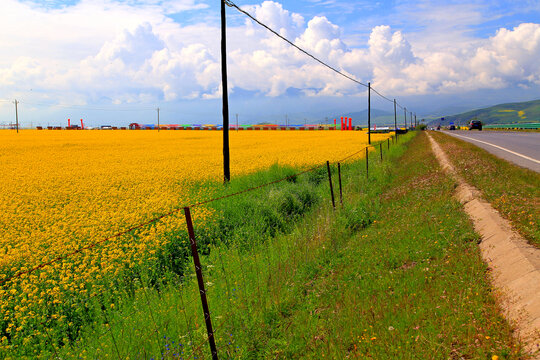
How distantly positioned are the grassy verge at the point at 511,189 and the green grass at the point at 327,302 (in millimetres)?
799

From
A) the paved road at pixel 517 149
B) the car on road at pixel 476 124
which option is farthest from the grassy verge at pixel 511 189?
the car on road at pixel 476 124

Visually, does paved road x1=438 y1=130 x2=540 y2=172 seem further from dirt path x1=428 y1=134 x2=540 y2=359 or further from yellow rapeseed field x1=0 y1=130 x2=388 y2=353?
yellow rapeseed field x1=0 y1=130 x2=388 y2=353

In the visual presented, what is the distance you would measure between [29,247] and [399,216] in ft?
26.0

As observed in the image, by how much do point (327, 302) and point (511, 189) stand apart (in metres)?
6.84

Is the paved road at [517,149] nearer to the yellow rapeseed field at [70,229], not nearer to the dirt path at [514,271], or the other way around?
the dirt path at [514,271]

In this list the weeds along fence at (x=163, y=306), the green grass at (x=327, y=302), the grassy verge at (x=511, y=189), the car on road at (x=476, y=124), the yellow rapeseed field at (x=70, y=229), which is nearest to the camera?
the green grass at (x=327, y=302)

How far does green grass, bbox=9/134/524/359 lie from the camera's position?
13.1 feet

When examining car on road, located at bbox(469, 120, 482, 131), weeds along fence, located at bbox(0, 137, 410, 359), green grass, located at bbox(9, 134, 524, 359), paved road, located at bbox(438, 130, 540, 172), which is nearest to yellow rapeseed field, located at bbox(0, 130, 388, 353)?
weeds along fence, located at bbox(0, 137, 410, 359)

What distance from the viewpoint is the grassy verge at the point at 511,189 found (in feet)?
20.8

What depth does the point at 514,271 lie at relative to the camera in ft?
15.5

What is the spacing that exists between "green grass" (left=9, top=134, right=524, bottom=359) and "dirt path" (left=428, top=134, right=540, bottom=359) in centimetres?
14

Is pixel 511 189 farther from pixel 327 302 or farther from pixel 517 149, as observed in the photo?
pixel 517 149

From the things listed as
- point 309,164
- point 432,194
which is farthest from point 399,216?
point 309,164

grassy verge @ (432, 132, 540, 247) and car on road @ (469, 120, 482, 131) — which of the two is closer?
grassy verge @ (432, 132, 540, 247)
